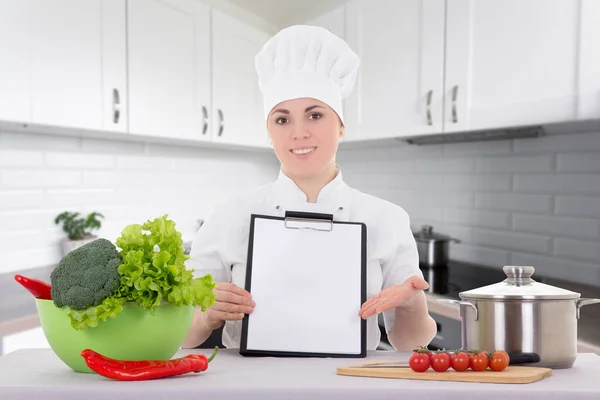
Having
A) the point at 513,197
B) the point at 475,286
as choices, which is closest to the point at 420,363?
the point at 475,286

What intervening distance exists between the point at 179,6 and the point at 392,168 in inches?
55.9

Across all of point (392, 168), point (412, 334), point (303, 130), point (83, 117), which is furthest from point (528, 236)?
point (83, 117)

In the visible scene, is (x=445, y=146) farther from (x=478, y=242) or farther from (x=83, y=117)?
(x=83, y=117)

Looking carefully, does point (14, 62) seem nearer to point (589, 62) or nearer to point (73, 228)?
point (73, 228)

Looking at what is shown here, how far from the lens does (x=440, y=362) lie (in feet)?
2.30

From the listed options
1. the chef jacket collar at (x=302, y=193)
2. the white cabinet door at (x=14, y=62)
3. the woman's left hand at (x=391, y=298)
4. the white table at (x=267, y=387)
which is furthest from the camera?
the white cabinet door at (x=14, y=62)

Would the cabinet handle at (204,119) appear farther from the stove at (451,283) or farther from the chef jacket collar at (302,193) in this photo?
the chef jacket collar at (302,193)

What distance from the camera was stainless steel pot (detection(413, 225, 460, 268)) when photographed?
2.33 meters

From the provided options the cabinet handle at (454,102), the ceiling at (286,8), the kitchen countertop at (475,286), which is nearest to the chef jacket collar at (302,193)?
the kitchen countertop at (475,286)

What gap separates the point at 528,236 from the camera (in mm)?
2242

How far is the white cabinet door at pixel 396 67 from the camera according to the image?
2.19 meters

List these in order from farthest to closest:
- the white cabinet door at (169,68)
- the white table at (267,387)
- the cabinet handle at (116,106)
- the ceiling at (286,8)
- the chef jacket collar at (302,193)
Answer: the ceiling at (286,8) < the white cabinet door at (169,68) < the cabinet handle at (116,106) < the chef jacket collar at (302,193) < the white table at (267,387)

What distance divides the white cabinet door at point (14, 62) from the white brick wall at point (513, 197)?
73.7 inches

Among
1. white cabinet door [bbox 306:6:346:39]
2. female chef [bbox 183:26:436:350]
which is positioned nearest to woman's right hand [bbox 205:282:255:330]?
female chef [bbox 183:26:436:350]
